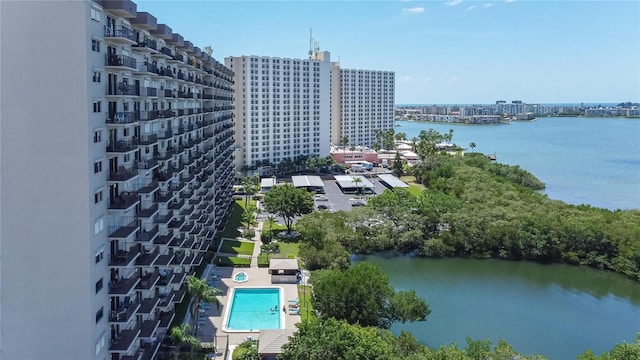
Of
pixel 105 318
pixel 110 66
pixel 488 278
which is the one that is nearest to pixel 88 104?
pixel 110 66

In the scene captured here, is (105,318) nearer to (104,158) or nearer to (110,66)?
(104,158)

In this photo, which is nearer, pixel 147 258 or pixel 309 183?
pixel 147 258

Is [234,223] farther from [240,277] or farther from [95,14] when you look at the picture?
[95,14]

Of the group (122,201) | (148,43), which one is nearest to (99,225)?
(122,201)

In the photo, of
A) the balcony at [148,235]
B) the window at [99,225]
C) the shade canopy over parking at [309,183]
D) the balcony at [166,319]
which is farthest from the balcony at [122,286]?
the shade canopy over parking at [309,183]

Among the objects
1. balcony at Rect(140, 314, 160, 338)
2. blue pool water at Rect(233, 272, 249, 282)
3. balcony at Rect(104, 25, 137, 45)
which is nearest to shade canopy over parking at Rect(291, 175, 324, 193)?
blue pool water at Rect(233, 272, 249, 282)

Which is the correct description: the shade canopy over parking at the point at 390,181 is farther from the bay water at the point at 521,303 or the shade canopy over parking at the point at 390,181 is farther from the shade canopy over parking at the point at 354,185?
the bay water at the point at 521,303
